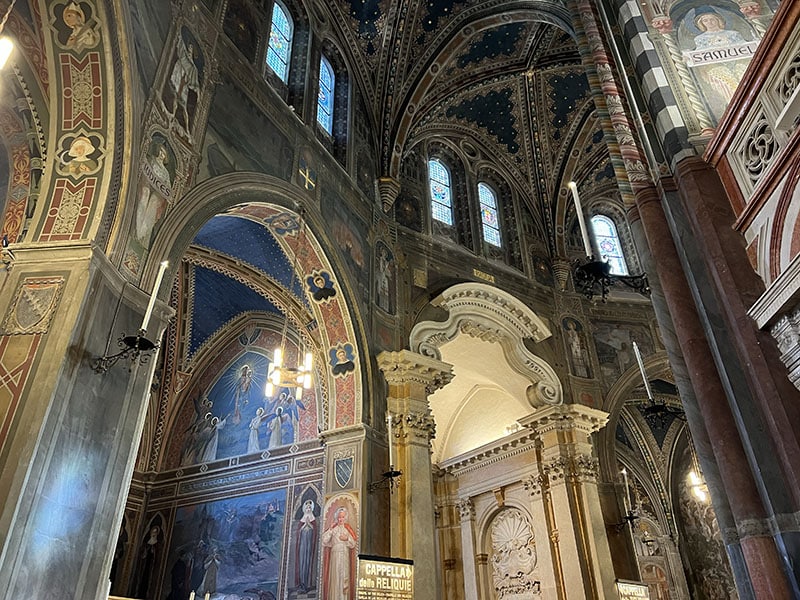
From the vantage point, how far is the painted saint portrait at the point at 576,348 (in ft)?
45.0

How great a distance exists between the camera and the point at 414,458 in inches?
371

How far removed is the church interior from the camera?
4.20m

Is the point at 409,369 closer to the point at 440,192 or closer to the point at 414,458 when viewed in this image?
the point at 414,458

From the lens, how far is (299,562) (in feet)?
32.2

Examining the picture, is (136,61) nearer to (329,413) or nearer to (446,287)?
(329,413)

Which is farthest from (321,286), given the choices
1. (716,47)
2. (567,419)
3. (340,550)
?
(567,419)

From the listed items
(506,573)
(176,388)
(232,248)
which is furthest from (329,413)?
(506,573)

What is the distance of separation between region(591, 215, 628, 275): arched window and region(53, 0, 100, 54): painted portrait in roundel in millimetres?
12956

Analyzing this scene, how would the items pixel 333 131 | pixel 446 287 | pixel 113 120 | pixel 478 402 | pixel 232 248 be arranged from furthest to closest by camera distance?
1. pixel 478 402
2. pixel 446 287
3. pixel 333 131
4. pixel 232 248
5. pixel 113 120

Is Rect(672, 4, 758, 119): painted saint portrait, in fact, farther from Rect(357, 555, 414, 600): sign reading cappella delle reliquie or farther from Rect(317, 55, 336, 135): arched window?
Rect(317, 55, 336, 135): arched window

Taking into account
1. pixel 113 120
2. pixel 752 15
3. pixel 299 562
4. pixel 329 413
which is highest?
pixel 752 15

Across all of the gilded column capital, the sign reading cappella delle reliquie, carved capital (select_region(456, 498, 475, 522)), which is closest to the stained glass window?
the gilded column capital

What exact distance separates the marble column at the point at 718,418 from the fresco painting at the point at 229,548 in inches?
315

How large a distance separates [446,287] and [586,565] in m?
5.82
